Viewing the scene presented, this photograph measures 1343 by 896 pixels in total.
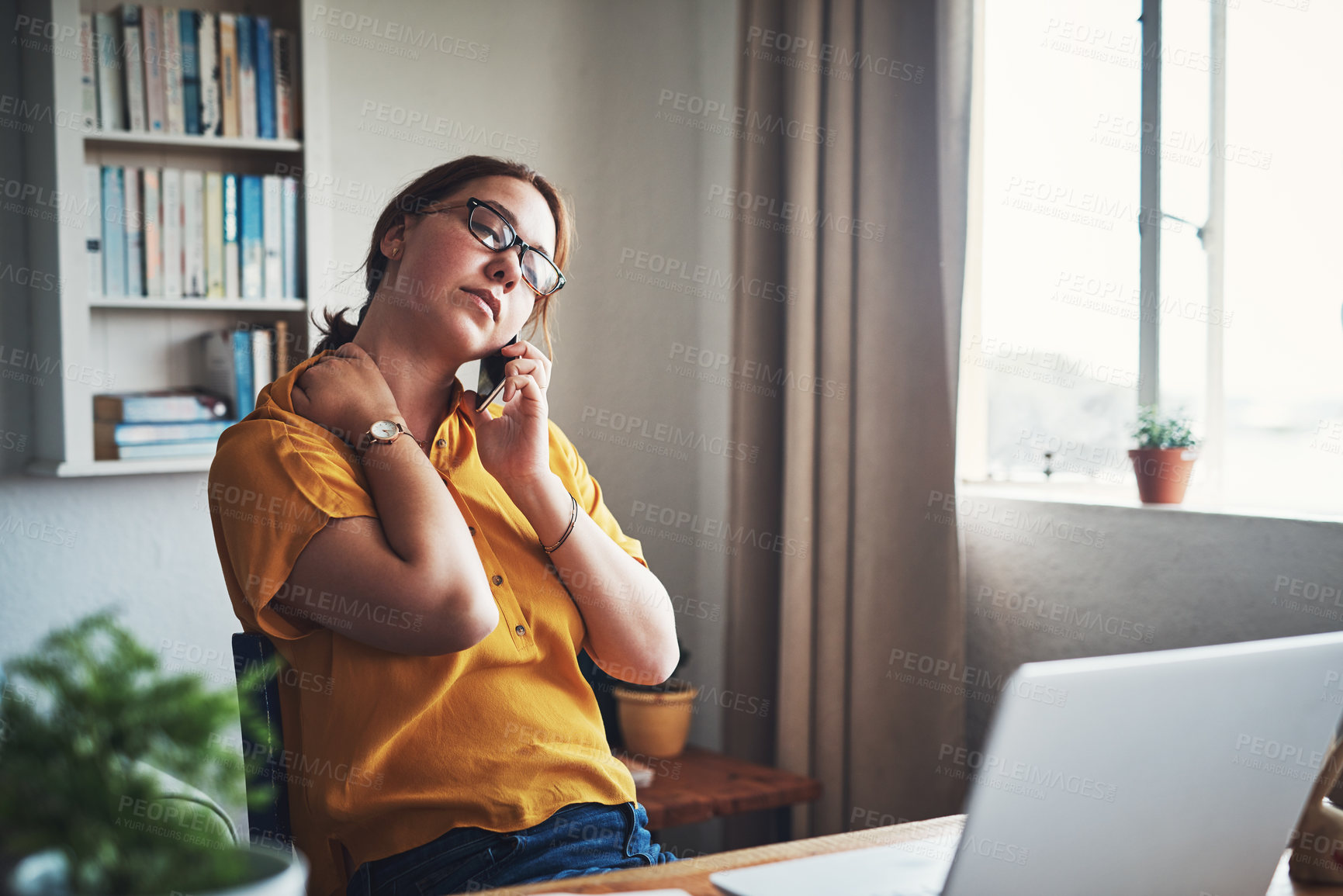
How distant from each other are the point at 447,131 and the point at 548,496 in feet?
→ 5.76

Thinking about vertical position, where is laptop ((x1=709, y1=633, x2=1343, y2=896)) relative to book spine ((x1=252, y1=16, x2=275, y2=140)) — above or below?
below

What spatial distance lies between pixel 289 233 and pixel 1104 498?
1.87 m

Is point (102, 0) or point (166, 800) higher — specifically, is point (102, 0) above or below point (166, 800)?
above

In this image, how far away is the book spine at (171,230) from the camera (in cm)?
222

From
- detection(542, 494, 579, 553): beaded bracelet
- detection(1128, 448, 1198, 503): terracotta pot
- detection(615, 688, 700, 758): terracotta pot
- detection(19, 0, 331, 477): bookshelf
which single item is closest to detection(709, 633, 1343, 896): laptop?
detection(542, 494, 579, 553): beaded bracelet

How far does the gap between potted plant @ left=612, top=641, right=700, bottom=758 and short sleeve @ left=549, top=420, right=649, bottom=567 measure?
111 cm

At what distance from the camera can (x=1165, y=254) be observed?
2.17 metres

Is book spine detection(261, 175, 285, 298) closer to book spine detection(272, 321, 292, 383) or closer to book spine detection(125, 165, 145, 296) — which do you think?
book spine detection(272, 321, 292, 383)

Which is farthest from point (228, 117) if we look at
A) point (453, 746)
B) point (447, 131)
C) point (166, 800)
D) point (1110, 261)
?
point (166, 800)

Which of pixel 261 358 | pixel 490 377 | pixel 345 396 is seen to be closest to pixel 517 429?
pixel 490 377

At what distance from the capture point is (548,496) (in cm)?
132

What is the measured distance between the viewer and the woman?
1.16 metres

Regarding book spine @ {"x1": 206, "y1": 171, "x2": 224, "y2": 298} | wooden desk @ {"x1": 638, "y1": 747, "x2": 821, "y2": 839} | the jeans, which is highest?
book spine @ {"x1": 206, "y1": 171, "x2": 224, "y2": 298}

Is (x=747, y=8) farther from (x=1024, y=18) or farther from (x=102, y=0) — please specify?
(x=102, y=0)
